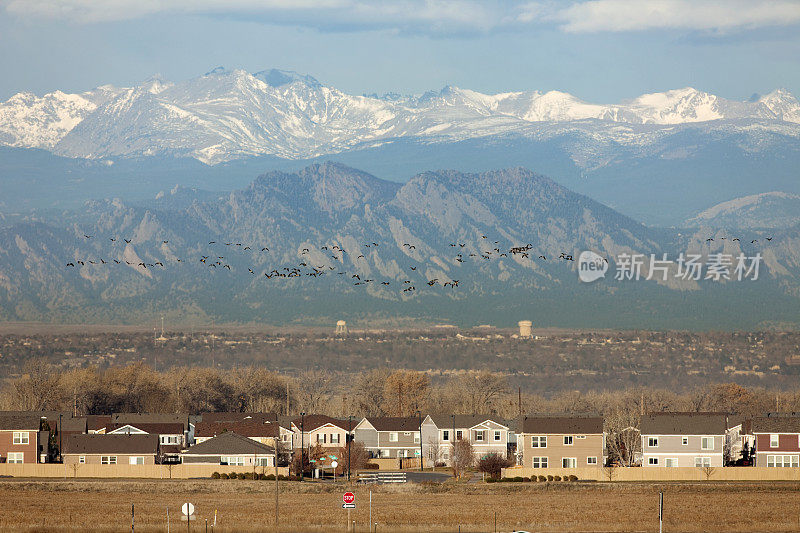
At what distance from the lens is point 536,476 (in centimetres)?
11400

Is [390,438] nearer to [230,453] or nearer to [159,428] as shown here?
[159,428]

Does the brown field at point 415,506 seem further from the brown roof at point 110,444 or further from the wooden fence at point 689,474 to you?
the brown roof at point 110,444

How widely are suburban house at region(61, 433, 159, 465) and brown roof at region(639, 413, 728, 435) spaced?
46.3 m

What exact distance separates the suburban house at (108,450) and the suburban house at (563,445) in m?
35.1

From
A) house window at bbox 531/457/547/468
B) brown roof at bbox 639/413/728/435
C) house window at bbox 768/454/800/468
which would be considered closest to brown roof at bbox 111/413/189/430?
house window at bbox 531/457/547/468

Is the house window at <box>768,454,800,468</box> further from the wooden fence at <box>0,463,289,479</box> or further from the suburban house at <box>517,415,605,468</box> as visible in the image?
the wooden fence at <box>0,463,289,479</box>

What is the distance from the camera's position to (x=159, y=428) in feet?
467

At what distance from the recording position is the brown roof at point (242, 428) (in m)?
140

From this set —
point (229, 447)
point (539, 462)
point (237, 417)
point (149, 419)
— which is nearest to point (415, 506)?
point (539, 462)

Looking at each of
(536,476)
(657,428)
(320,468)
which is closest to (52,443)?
(320,468)

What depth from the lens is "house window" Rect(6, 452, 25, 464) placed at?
129500mm

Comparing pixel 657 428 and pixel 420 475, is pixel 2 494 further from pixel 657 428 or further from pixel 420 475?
pixel 657 428

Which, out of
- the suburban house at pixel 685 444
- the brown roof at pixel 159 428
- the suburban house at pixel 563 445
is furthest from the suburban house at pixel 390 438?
the suburban house at pixel 685 444

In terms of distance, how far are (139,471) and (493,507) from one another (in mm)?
36435
